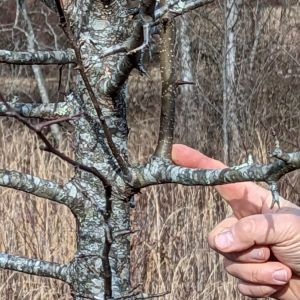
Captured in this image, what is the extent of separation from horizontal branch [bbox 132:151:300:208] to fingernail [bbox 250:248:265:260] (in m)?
0.41

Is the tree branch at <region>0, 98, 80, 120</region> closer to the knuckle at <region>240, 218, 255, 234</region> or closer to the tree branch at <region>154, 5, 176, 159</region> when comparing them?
the tree branch at <region>154, 5, 176, 159</region>

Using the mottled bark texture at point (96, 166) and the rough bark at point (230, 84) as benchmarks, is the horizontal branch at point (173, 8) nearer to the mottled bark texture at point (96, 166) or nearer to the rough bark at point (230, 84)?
the mottled bark texture at point (96, 166)

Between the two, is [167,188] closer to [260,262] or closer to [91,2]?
[260,262]

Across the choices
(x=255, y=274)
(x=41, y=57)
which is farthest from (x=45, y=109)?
(x=255, y=274)

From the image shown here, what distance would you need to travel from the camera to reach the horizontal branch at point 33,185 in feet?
2.56

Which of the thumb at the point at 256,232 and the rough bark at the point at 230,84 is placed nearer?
the thumb at the point at 256,232

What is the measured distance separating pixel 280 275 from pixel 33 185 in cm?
60

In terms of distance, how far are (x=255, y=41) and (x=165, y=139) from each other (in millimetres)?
3250

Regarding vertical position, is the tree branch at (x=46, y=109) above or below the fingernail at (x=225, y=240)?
above

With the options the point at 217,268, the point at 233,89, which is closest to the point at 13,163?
the point at 217,268

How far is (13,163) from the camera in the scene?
2.88m

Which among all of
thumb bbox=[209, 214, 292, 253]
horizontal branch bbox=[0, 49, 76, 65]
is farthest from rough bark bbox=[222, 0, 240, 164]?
horizontal branch bbox=[0, 49, 76, 65]

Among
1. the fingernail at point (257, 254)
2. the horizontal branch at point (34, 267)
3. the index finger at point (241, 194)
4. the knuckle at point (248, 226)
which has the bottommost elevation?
the fingernail at point (257, 254)

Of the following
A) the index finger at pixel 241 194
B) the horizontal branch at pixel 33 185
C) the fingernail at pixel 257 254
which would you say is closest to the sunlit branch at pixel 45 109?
the horizontal branch at pixel 33 185
